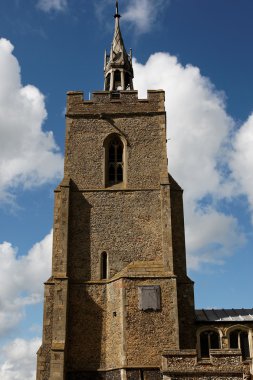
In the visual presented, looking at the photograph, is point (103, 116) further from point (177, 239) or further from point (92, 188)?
point (177, 239)

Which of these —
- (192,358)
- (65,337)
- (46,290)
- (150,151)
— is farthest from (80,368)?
(150,151)

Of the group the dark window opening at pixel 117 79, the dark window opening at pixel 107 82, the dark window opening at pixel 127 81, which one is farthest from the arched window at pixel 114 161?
the dark window opening at pixel 107 82

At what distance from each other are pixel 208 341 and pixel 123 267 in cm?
545

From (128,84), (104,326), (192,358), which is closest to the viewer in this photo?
(192,358)

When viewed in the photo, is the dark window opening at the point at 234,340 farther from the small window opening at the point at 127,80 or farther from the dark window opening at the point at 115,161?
the small window opening at the point at 127,80

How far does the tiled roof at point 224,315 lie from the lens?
2547 cm

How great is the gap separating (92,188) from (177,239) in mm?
5282

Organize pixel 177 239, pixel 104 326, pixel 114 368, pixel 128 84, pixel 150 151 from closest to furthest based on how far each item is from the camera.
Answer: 1. pixel 114 368
2. pixel 104 326
3. pixel 177 239
4. pixel 150 151
5. pixel 128 84

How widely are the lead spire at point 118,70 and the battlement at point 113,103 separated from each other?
9.49ft

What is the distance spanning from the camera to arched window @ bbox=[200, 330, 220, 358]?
970 inches

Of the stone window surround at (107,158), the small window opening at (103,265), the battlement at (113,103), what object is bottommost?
the small window opening at (103,265)

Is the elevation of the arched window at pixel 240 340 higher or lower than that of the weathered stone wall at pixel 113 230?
lower

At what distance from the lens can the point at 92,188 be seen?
2745cm

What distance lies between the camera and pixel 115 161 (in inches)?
1125
